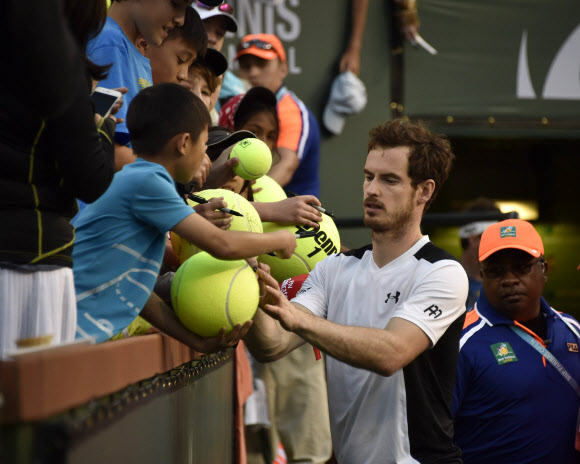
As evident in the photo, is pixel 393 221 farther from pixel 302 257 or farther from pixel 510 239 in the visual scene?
pixel 510 239

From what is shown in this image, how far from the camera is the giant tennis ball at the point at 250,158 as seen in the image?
12.9ft

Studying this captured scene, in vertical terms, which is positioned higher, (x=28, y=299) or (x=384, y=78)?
(x=384, y=78)

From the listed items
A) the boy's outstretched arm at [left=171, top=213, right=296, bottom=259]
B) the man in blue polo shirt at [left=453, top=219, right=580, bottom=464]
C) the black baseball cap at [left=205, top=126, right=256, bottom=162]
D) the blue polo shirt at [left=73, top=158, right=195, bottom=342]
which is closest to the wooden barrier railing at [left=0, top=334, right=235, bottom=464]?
the blue polo shirt at [left=73, top=158, right=195, bottom=342]

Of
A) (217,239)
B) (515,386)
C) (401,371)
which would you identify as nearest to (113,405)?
(217,239)

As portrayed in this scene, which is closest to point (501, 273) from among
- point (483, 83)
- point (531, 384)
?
point (531, 384)

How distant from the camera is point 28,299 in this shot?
7.47 ft

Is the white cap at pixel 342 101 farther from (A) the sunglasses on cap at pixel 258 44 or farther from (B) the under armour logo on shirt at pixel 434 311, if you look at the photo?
(B) the under armour logo on shirt at pixel 434 311

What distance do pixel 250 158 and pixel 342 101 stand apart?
401cm

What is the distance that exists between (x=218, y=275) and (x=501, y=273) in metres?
2.54

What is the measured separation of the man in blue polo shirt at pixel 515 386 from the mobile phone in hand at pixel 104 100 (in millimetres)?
2890

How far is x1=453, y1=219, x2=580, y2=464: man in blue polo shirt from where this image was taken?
466 cm

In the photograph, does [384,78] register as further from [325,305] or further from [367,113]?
[325,305]

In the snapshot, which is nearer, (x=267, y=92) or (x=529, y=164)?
(x=267, y=92)

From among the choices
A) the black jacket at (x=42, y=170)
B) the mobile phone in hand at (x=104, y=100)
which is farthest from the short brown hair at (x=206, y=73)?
the black jacket at (x=42, y=170)
